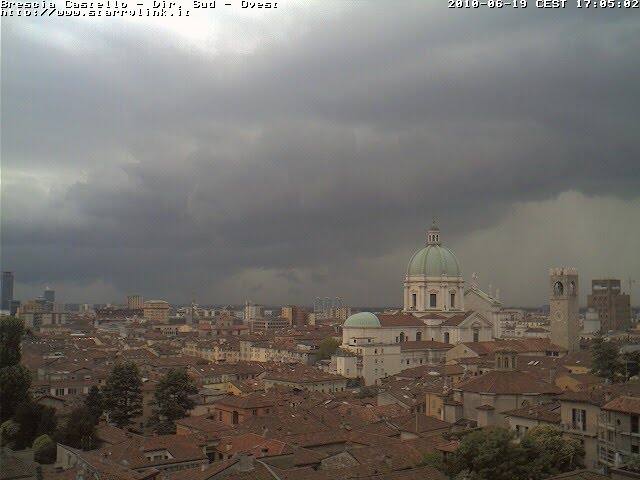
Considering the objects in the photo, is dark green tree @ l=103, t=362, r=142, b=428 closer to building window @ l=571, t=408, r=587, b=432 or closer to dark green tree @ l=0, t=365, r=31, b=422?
dark green tree @ l=0, t=365, r=31, b=422

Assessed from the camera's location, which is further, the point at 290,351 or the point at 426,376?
the point at 290,351

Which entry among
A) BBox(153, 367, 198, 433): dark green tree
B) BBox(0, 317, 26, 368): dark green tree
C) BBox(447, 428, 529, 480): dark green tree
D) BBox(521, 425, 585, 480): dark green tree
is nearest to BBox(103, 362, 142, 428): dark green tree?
BBox(153, 367, 198, 433): dark green tree

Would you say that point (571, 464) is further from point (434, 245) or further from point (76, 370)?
point (434, 245)

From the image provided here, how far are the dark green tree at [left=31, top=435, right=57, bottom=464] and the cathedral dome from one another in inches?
2397

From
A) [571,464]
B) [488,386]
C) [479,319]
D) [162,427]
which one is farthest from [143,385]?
[479,319]

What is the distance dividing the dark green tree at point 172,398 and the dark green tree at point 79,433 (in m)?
5.90

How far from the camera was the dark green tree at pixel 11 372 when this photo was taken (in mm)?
42969

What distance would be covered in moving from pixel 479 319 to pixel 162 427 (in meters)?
53.2

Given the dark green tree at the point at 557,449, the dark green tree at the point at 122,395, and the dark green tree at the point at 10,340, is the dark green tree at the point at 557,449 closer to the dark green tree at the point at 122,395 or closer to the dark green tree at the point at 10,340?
the dark green tree at the point at 122,395

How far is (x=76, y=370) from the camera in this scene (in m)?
57.8

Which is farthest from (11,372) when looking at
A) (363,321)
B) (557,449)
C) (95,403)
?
(363,321)

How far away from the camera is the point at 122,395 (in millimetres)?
45469

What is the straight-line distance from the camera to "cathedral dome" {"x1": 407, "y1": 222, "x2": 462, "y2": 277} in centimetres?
9175

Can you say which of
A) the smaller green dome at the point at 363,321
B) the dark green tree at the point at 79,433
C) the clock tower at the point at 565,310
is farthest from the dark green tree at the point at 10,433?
the clock tower at the point at 565,310
